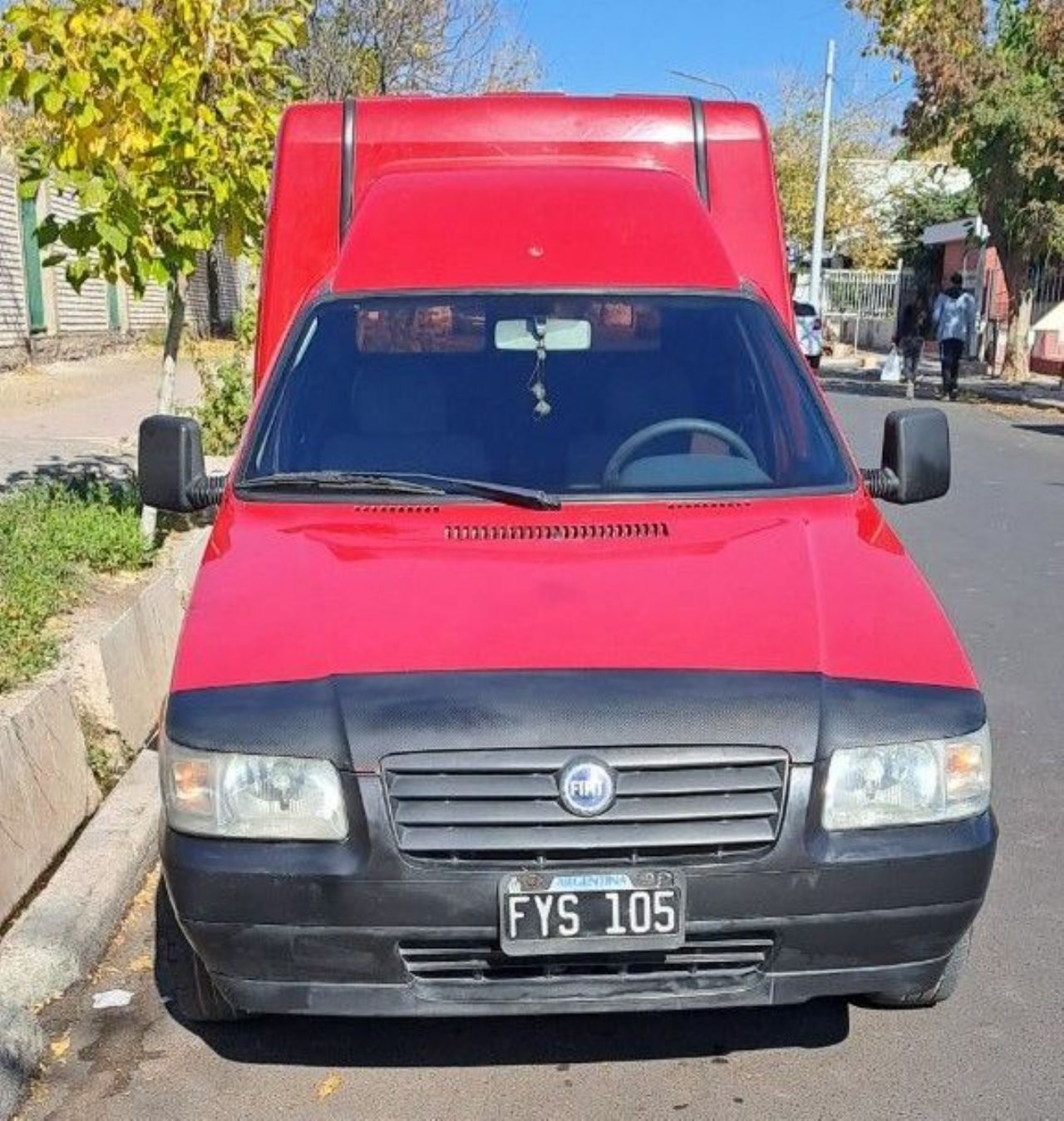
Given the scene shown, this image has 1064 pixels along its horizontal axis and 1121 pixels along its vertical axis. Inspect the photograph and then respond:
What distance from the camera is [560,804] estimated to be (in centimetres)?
287

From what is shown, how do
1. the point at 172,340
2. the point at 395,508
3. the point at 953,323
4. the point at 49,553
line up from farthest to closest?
the point at 953,323 < the point at 172,340 < the point at 49,553 < the point at 395,508

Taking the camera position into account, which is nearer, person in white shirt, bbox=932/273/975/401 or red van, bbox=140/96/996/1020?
red van, bbox=140/96/996/1020

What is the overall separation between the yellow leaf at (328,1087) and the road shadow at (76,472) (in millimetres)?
6131

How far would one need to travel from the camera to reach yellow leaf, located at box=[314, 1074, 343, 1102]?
3365 millimetres

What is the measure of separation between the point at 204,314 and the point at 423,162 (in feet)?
84.9

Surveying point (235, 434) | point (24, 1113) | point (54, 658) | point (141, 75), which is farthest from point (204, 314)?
point (24, 1113)

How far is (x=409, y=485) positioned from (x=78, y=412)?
40.9ft

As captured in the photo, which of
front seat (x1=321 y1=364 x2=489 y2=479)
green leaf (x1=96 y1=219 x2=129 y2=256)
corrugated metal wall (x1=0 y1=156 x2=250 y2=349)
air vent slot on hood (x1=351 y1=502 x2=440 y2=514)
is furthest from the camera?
corrugated metal wall (x1=0 y1=156 x2=250 y2=349)

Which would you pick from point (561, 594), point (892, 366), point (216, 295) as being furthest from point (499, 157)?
point (216, 295)

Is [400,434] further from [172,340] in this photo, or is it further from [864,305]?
[864,305]

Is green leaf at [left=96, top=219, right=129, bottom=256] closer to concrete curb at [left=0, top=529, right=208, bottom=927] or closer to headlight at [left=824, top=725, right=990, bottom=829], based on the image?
concrete curb at [left=0, top=529, right=208, bottom=927]

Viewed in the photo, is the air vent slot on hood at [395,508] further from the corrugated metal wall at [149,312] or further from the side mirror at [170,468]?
the corrugated metal wall at [149,312]

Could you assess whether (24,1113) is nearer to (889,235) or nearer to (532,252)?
(532,252)

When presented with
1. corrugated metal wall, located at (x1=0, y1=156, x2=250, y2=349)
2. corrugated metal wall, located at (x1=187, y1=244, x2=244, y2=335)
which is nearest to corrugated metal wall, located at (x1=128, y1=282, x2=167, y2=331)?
corrugated metal wall, located at (x1=0, y1=156, x2=250, y2=349)
